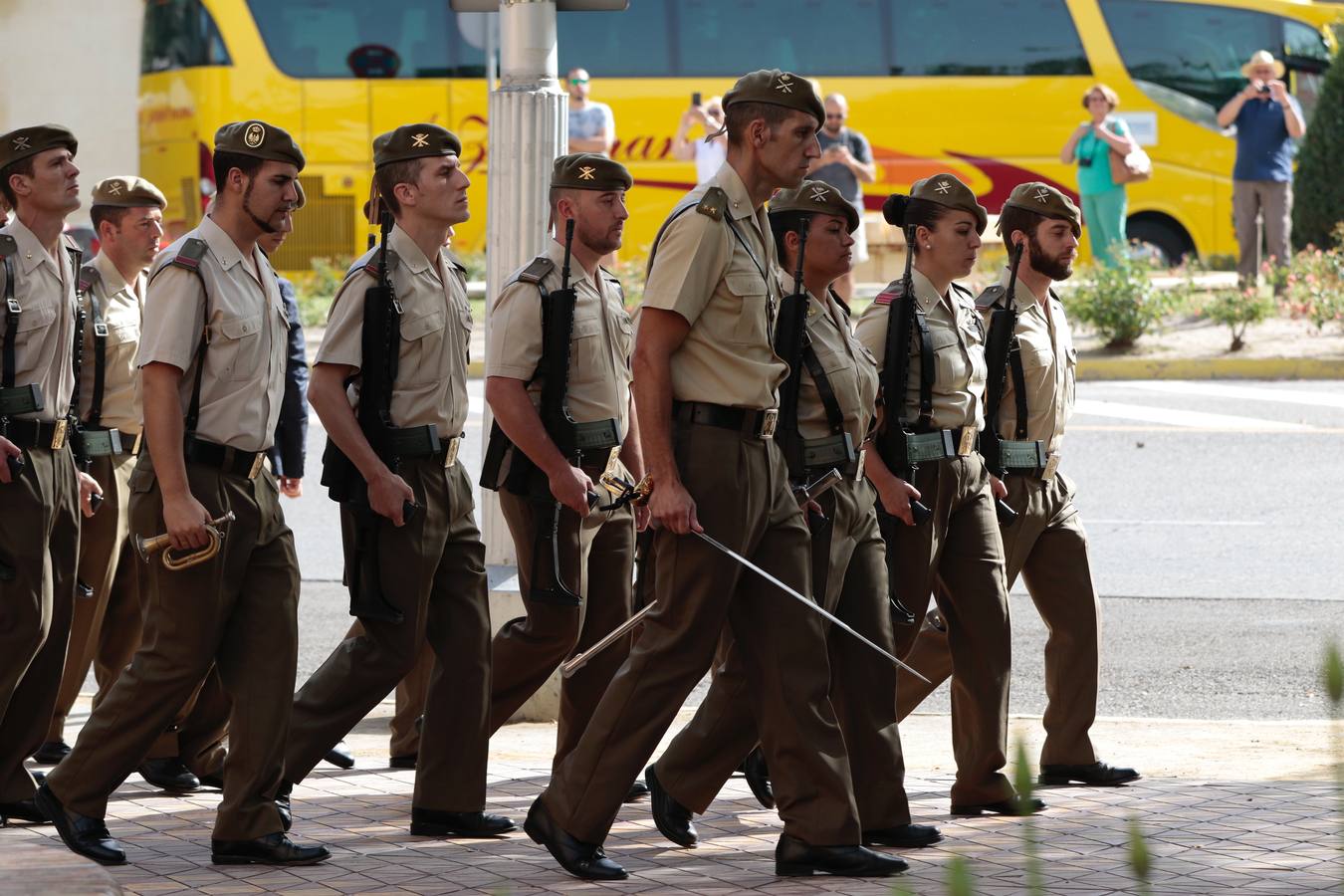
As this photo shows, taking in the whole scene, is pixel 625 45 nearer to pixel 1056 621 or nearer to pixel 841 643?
pixel 1056 621

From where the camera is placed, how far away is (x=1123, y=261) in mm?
19406

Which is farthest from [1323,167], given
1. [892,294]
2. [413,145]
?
[413,145]

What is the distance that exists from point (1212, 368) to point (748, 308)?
46.2 ft

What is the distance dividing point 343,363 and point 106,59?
2522cm

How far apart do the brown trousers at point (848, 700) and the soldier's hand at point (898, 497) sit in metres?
0.28

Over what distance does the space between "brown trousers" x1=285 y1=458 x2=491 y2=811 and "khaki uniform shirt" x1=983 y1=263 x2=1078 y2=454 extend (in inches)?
70.2

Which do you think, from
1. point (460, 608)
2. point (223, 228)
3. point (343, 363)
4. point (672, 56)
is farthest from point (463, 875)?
point (672, 56)

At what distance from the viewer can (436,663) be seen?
6168 mm

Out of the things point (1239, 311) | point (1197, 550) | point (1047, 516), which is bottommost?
point (1197, 550)

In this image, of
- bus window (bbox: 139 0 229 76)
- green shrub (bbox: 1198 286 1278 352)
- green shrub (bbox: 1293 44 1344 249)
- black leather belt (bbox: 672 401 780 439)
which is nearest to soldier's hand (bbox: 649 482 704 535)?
black leather belt (bbox: 672 401 780 439)

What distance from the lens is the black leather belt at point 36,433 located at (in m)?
6.12

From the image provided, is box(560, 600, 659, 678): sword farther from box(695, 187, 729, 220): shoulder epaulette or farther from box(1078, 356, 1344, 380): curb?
box(1078, 356, 1344, 380): curb

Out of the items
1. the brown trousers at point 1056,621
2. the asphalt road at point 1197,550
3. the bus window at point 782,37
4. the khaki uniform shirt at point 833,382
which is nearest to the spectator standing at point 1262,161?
the asphalt road at point 1197,550

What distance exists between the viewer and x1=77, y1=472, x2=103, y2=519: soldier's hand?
7.05 m
